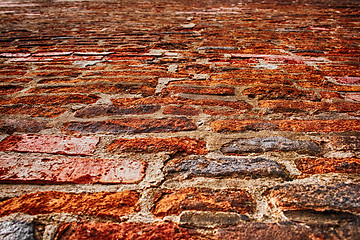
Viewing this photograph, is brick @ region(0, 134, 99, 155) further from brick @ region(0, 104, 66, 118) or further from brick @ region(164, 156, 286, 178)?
brick @ region(164, 156, 286, 178)

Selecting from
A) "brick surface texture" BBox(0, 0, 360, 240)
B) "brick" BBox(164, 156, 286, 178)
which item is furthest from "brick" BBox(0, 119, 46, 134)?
"brick" BBox(164, 156, 286, 178)

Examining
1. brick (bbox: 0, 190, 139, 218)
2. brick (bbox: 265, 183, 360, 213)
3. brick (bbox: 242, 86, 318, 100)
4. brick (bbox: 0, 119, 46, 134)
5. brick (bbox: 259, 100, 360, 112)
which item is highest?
brick (bbox: 242, 86, 318, 100)

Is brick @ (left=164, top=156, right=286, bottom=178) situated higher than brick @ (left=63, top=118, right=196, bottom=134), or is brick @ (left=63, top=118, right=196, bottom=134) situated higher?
brick @ (left=63, top=118, right=196, bottom=134)

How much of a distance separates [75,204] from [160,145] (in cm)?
28

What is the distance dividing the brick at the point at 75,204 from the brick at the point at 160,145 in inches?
6.4

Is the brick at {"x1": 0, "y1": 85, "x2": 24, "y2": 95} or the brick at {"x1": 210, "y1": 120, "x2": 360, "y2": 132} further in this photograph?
the brick at {"x1": 0, "y1": 85, "x2": 24, "y2": 95}

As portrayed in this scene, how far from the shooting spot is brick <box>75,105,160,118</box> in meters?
0.88

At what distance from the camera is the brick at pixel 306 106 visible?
0.90 m

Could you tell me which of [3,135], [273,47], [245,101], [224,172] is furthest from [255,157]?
[273,47]

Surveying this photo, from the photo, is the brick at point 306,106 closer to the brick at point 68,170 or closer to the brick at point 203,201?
the brick at point 203,201

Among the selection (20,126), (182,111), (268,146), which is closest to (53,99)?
(20,126)

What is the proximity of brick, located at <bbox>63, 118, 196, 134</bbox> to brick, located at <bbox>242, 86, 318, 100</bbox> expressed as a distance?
0.35m

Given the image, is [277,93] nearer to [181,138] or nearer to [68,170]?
[181,138]

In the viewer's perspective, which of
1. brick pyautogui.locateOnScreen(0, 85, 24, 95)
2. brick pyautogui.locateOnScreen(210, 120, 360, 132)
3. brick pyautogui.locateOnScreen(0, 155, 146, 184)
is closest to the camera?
brick pyautogui.locateOnScreen(0, 155, 146, 184)
